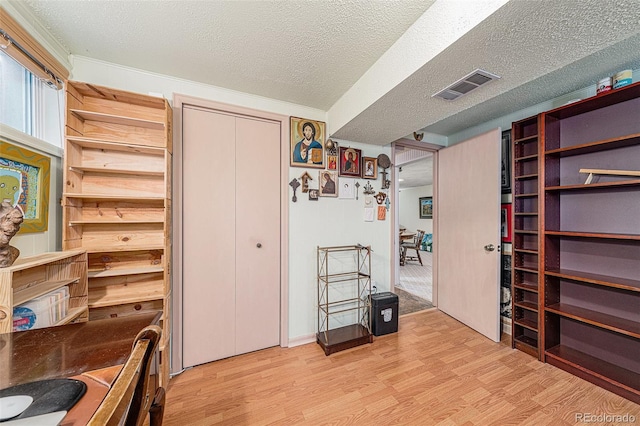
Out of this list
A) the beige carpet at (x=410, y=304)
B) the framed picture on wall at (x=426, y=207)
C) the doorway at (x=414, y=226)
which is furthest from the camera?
the framed picture on wall at (x=426, y=207)

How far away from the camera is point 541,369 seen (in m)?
1.89

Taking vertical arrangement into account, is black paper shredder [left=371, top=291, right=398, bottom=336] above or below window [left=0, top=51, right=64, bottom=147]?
below

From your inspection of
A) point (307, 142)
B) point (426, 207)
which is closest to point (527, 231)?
point (307, 142)

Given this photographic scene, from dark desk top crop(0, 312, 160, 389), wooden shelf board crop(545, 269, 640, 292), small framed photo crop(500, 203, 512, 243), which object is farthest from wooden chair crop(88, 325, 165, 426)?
small framed photo crop(500, 203, 512, 243)

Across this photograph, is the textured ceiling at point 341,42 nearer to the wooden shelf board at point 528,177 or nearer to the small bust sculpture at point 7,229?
the wooden shelf board at point 528,177

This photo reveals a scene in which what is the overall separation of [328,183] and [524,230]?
1.87 meters

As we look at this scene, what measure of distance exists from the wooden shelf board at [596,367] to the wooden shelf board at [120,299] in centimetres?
312

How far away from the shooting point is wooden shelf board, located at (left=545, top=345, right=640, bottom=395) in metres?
1.60

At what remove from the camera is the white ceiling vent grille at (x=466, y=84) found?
4.44ft

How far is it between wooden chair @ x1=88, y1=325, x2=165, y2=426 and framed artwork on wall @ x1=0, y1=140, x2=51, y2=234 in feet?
4.08

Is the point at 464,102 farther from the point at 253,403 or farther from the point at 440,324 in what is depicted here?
the point at 253,403

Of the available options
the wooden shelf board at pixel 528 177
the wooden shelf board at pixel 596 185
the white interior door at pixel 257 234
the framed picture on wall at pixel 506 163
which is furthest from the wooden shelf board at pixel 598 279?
the white interior door at pixel 257 234

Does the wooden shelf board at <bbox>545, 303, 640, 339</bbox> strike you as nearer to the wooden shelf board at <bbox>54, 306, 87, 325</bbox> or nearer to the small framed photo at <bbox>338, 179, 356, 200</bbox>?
the small framed photo at <bbox>338, 179, 356, 200</bbox>

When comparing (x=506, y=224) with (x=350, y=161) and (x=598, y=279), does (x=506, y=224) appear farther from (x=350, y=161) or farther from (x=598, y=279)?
(x=350, y=161)
